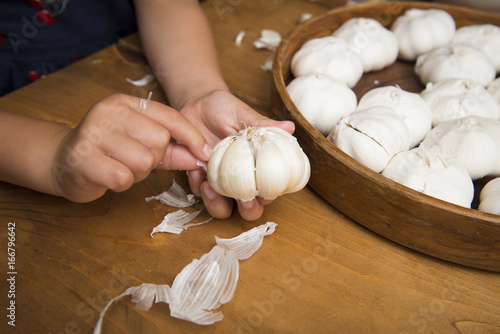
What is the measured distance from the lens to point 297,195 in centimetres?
61

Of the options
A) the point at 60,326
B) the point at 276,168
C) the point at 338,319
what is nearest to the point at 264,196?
the point at 276,168

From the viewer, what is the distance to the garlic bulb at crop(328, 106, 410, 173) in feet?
1.88

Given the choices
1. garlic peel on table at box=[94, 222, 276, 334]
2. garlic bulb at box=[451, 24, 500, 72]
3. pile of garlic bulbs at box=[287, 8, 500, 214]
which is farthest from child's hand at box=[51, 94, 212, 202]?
garlic bulb at box=[451, 24, 500, 72]

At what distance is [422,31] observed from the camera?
0.82m

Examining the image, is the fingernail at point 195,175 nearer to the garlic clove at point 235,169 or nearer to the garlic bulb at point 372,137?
the garlic clove at point 235,169

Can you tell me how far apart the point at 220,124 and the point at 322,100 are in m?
0.17

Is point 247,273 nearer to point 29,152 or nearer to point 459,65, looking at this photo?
point 29,152

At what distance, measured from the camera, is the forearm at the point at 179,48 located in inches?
28.3

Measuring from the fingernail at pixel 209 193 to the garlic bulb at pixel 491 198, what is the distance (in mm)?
362

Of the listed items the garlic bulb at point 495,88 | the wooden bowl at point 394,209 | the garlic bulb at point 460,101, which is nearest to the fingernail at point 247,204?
the wooden bowl at point 394,209

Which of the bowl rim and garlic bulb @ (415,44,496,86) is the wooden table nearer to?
the bowl rim

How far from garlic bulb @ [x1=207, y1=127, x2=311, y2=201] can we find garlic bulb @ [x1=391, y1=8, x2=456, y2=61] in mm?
482

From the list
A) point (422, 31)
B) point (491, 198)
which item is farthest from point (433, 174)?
point (422, 31)

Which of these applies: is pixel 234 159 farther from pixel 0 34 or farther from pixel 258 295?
pixel 0 34
